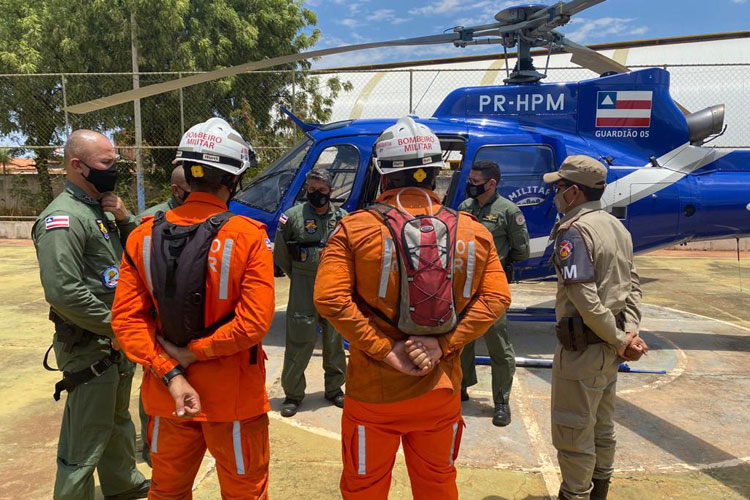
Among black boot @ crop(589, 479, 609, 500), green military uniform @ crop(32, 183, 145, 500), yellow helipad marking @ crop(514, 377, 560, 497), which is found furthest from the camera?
yellow helipad marking @ crop(514, 377, 560, 497)

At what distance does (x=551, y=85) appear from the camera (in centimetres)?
549

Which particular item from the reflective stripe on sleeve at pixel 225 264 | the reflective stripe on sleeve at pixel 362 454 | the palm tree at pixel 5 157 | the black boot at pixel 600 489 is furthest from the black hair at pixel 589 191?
the palm tree at pixel 5 157

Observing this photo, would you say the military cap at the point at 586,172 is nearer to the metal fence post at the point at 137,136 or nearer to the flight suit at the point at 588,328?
the flight suit at the point at 588,328

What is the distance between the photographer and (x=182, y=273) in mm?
1828

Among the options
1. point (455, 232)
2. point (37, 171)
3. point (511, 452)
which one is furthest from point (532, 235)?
point (37, 171)

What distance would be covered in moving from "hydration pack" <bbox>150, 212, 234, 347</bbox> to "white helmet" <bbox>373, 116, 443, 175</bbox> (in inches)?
27.7

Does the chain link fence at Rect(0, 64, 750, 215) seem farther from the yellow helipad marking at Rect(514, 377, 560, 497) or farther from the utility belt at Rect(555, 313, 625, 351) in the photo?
the utility belt at Rect(555, 313, 625, 351)

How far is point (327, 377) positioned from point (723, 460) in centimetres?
285

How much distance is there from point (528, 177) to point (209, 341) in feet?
13.9

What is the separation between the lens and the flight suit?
8.22ft

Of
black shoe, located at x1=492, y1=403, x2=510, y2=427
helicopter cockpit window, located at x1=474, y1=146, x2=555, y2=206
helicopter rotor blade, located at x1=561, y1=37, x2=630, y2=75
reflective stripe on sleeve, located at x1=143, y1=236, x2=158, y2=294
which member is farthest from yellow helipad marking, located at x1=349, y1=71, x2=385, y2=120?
reflective stripe on sleeve, located at x1=143, y1=236, x2=158, y2=294

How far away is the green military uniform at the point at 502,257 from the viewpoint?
3838 millimetres

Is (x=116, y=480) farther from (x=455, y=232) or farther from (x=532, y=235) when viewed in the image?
(x=532, y=235)

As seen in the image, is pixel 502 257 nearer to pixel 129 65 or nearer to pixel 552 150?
pixel 552 150
